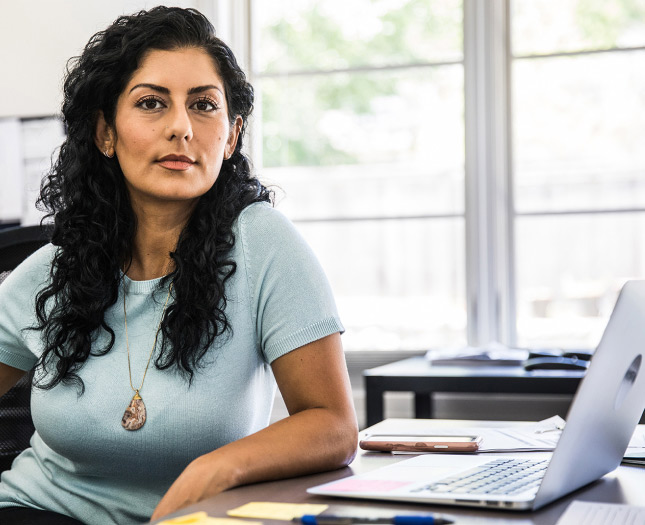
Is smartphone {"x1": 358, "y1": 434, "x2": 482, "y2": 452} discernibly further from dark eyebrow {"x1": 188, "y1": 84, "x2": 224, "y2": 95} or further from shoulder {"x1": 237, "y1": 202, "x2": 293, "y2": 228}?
dark eyebrow {"x1": 188, "y1": 84, "x2": 224, "y2": 95}

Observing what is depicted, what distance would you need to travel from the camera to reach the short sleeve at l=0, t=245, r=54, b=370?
142cm

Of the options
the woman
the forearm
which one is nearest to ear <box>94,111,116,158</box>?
the woman

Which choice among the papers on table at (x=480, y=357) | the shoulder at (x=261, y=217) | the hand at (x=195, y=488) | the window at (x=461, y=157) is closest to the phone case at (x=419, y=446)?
the hand at (x=195, y=488)

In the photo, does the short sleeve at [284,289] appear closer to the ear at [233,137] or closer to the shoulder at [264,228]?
the shoulder at [264,228]

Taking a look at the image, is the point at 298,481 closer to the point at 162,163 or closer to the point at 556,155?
the point at 162,163

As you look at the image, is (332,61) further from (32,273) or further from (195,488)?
(195,488)

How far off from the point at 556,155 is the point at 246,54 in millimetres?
1202

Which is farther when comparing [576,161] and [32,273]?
[576,161]

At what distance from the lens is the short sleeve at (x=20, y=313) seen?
1.42 m

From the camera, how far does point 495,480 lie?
905 mm

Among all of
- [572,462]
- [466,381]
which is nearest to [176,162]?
[572,462]

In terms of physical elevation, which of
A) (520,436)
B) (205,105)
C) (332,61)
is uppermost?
(332,61)

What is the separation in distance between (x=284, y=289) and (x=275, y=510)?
1.58 feet

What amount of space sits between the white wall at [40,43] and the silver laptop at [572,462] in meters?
2.37
